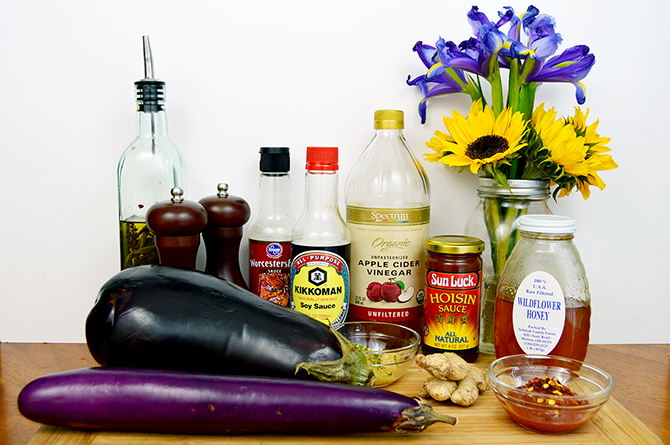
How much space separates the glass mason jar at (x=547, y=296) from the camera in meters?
0.69

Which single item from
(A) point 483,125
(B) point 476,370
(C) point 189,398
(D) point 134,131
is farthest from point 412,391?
(D) point 134,131

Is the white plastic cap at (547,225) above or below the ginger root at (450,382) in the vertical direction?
above

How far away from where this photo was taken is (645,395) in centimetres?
73

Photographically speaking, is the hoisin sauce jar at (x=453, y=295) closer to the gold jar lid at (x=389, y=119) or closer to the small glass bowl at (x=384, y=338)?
the small glass bowl at (x=384, y=338)

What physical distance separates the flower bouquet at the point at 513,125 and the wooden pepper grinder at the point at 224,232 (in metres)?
0.35

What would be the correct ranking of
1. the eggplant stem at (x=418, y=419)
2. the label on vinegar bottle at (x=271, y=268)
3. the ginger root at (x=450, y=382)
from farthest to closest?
the label on vinegar bottle at (x=271, y=268) → the ginger root at (x=450, y=382) → the eggplant stem at (x=418, y=419)

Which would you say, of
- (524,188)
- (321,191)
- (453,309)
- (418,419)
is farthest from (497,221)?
(418,419)

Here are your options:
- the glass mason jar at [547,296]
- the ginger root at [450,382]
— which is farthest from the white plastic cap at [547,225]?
the ginger root at [450,382]

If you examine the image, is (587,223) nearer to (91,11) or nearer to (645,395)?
(645,395)

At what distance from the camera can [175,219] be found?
73 cm

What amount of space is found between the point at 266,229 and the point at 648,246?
2.42ft

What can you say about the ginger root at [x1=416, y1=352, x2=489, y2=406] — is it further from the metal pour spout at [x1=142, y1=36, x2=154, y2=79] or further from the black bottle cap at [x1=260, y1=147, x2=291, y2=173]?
the metal pour spout at [x1=142, y1=36, x2=154, y2=79]

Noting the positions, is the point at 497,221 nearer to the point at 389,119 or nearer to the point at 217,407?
the point at 389,119

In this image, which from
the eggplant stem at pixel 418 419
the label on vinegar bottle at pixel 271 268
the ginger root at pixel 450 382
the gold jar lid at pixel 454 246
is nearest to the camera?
the eggplant stem at pixel 418 419
